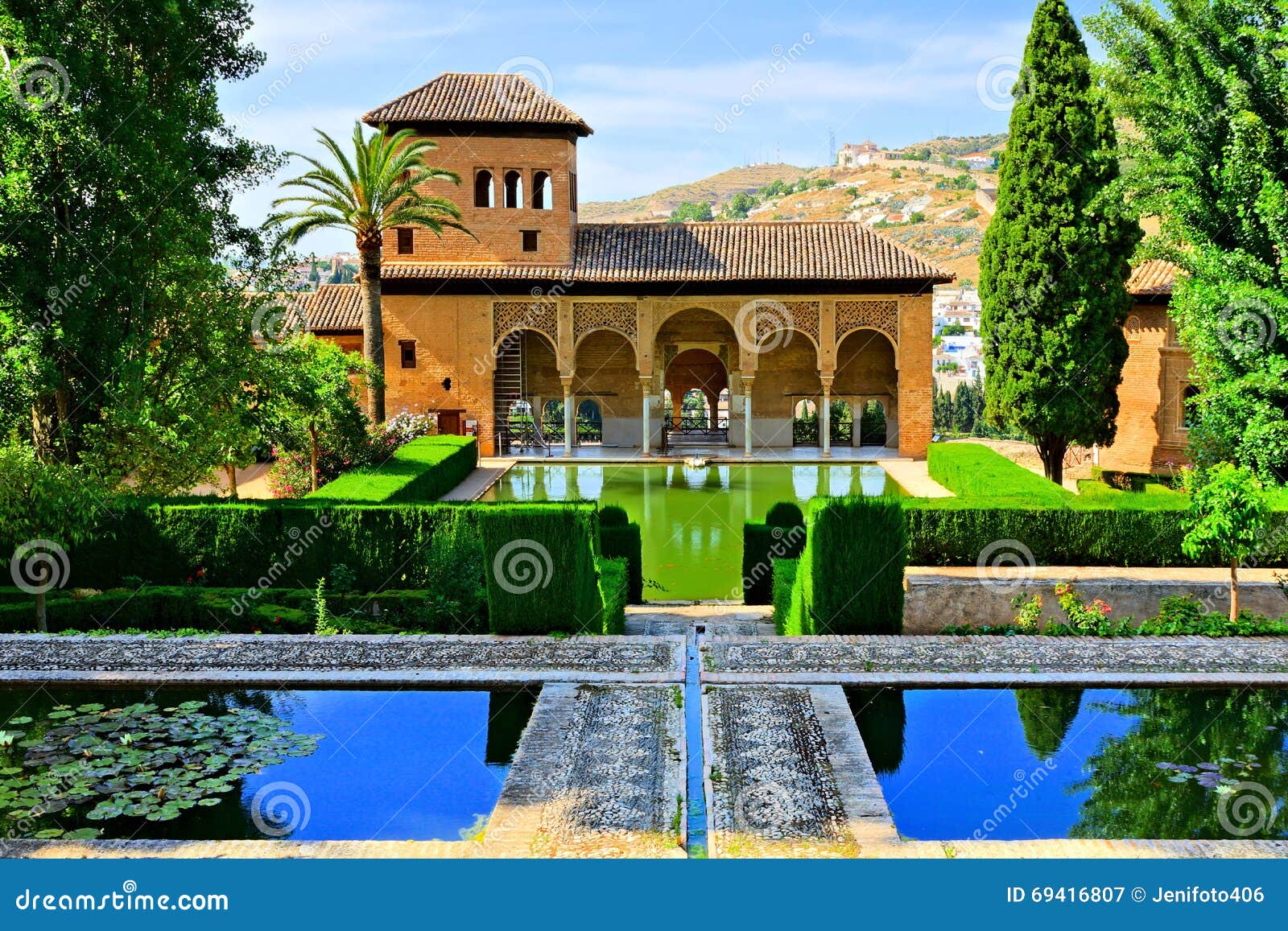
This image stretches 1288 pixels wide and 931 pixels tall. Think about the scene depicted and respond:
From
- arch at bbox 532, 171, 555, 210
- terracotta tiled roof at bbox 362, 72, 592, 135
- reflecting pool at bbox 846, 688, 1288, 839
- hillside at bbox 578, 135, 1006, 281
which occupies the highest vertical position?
hillside at bbox 578, 135, 1006, 281

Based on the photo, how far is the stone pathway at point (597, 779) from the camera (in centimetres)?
565

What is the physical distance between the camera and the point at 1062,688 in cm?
800

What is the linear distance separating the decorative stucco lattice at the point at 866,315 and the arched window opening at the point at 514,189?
7.19m

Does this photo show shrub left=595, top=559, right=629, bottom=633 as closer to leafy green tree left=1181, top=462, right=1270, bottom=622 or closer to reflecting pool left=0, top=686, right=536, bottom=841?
reflecting pool left=0, top=686, right=536, bottom=841

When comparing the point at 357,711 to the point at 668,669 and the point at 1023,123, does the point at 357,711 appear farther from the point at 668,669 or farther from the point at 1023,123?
the point at 1023,123

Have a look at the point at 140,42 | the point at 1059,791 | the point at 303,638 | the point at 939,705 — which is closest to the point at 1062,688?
the point at 939,705

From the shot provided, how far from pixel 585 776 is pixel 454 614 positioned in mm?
4049

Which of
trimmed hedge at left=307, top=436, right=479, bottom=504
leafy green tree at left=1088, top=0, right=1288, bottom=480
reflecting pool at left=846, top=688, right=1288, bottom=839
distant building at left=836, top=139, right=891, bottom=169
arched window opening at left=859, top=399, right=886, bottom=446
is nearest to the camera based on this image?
reflecting pool at left=846, top=688, right=1288, bottom=839

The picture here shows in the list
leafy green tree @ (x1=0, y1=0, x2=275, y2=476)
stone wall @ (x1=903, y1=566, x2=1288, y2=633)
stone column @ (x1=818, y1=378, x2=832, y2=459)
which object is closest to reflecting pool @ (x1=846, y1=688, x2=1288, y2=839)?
stone wall @ (x1=903, y1=566, x2=1288, y2=633)

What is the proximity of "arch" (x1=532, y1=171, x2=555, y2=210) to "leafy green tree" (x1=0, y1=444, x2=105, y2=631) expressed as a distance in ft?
55.3

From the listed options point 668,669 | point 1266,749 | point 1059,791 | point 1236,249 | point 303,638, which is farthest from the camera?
point 1236,249

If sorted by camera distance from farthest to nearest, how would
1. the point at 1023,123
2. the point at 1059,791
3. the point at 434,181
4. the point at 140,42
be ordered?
the point at 434,181 < the point at 1023,123 < the point at 140,42 < the point at 1059,791

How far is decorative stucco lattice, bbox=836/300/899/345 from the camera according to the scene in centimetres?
2595

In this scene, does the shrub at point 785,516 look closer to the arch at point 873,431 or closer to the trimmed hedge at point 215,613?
the trimmed hedge at point 215,613
